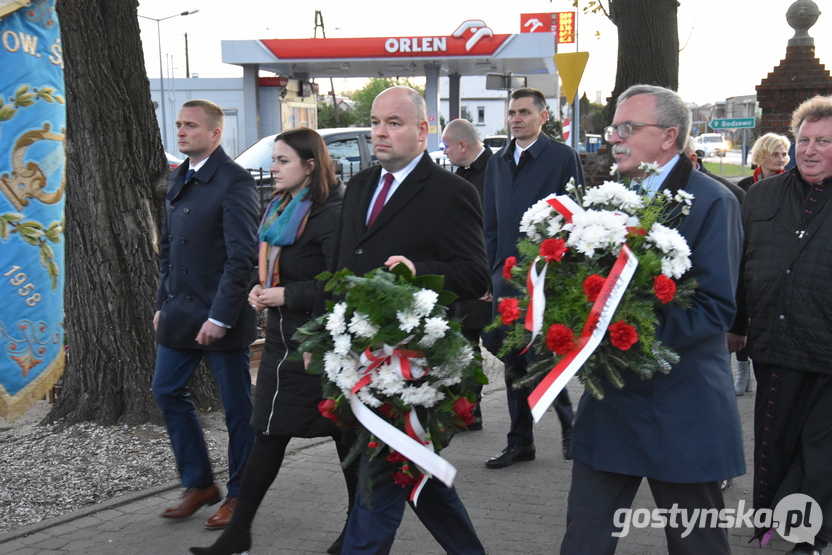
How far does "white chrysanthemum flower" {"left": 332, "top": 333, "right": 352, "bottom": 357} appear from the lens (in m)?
3.08

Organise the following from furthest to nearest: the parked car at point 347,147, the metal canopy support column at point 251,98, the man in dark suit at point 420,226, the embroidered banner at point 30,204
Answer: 1. the metal canopy support column at point 251,98
2. the parked car at point 347,147
3. the embroidered banner at point 30,204
4. the man in dark suit at point 420,226

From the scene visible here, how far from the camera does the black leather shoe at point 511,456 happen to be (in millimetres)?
5445

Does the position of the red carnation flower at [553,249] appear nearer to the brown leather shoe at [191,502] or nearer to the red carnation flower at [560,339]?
the red carnation flower at [560,339]

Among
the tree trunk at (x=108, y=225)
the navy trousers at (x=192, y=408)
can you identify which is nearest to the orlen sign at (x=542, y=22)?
the tree trunk at (x=108, y=225)

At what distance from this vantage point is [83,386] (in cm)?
606

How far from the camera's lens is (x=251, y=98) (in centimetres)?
3609

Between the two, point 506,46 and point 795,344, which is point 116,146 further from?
point 506,46

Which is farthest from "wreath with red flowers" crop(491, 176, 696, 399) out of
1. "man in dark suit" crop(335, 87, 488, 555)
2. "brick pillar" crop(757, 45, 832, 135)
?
"brick pillar" crop(757, 45, 832, 135)

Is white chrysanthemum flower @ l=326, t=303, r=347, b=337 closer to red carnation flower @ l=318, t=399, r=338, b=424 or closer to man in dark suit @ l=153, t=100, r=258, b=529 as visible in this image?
red carnation flower @ l=318, t=399, r=338, b=424

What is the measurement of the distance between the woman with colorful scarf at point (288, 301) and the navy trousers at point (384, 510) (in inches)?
22.1

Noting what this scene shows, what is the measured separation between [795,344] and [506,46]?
30.7 meters

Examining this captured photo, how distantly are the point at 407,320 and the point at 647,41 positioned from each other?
8056 mm

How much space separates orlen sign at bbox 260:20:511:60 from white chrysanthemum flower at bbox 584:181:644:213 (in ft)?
103

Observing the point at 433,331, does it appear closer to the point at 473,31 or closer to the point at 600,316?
the point at 600,316
